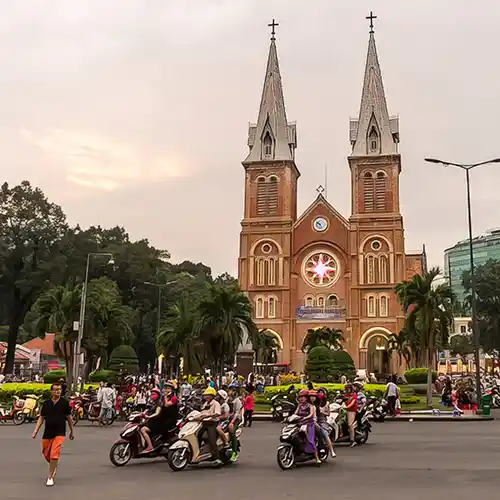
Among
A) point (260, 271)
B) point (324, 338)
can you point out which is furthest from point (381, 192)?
point (324, 338)

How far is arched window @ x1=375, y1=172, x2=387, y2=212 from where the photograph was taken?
237 ft

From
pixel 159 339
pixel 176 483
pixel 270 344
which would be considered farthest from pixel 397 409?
pixel 270 344

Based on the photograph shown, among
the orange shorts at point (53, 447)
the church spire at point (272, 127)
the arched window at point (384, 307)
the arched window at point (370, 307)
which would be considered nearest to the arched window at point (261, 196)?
the church spire at point (272, 127)

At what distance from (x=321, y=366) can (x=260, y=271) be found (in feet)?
102

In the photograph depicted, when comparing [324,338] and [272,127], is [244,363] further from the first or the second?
[272,127]

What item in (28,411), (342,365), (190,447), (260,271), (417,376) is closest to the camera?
(190,447)

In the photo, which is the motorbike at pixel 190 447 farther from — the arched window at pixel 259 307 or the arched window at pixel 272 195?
the arched window at pixel 272 195

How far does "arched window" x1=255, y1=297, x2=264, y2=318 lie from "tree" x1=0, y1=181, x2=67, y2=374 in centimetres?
2072

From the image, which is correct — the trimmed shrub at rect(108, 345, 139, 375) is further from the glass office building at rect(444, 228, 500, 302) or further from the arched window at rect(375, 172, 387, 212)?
the glass office building at rect(444, 228, 500, 302)

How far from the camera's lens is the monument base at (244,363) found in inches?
1671

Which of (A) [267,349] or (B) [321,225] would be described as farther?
(B) [321,225]

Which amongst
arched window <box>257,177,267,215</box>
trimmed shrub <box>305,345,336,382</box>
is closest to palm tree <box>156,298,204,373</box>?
trimmed shrub <box>305,345,336,382</box>

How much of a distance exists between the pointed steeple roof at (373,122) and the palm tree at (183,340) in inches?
1491

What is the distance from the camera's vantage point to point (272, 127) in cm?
7681
